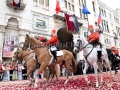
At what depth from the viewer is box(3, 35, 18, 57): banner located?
46.8 feet

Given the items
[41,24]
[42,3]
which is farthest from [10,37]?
[42,3]

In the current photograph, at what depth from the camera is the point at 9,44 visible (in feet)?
48.1

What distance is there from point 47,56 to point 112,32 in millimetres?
28997

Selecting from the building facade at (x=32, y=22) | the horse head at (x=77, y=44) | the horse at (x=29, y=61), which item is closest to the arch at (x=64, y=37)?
the building facade at (x=32, y=22)

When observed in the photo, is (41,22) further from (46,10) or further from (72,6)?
(72,6)

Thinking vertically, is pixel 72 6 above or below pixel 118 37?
above

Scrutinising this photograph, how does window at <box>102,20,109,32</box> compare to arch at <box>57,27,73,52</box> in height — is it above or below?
above

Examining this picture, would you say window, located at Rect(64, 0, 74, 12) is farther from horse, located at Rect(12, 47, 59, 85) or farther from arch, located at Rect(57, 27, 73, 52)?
horse, located at Rect(12, 47, 59, 85)

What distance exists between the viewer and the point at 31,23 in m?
17.0

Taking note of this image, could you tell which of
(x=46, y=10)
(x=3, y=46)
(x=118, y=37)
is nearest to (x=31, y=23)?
(x=46, y=10)

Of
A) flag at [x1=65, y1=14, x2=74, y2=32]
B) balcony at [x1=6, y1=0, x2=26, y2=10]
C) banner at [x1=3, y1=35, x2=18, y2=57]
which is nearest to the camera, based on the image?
banner at [x1=3, y1=35, x2=18, y2=57]

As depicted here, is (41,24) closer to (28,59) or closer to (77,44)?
(28,59)

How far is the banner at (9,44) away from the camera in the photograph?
46.8 ft

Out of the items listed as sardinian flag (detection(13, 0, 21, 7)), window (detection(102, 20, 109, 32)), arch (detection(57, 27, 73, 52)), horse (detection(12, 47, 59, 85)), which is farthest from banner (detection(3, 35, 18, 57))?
window (detection(102, 20, 109, 32))
